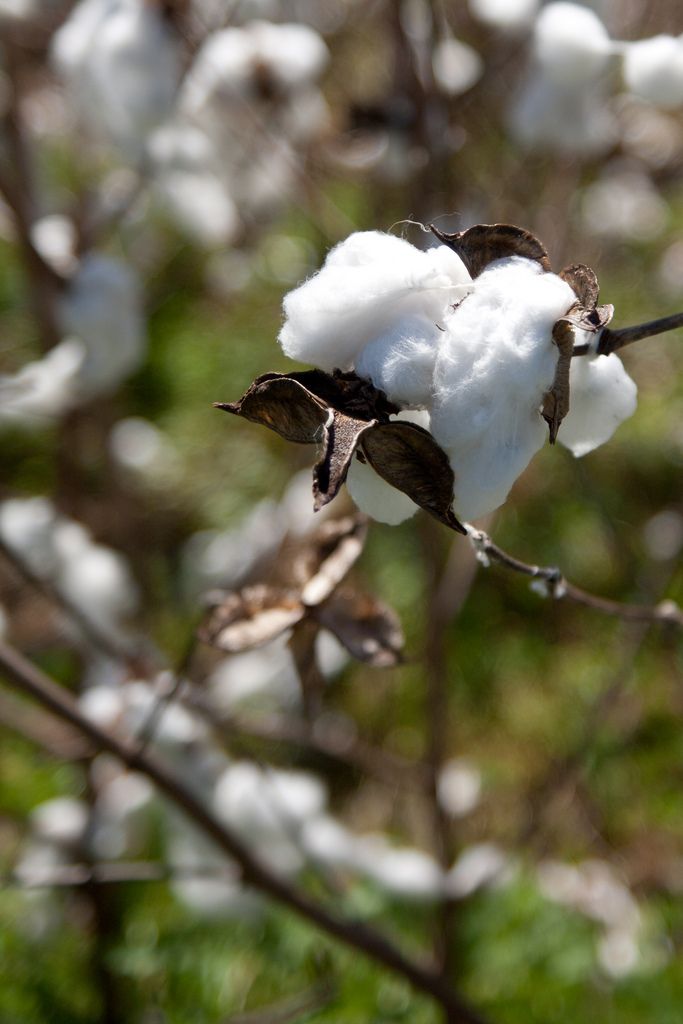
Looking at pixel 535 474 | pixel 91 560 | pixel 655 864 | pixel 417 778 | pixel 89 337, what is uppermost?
pixel 89 337

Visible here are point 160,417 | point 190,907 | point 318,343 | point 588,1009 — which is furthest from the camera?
point 160,417

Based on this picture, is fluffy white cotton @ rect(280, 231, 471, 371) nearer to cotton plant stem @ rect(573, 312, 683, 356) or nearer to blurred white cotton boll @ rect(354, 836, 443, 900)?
cotton plant stem @ rect(573, 312, 683, 356)

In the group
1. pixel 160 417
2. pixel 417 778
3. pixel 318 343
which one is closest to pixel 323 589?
pixel 318 343

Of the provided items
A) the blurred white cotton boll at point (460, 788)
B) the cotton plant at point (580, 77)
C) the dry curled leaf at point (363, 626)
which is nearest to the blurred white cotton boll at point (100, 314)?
the cotton plant at point (580, 77)

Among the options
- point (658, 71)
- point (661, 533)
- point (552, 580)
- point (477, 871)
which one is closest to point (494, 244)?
point (552, 580)

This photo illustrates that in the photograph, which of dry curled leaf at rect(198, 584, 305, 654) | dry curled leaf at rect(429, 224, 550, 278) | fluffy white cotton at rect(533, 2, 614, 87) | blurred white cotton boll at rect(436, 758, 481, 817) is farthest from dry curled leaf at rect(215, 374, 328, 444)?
blurred white cotton boll at rect(436, 758, 481, 817)

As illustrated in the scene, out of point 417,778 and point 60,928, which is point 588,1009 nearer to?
point 417,778
